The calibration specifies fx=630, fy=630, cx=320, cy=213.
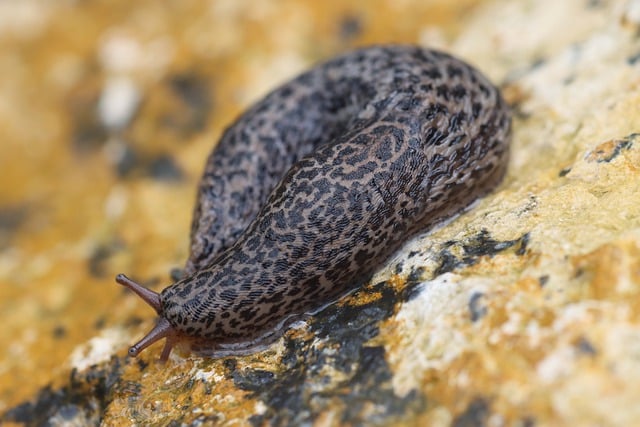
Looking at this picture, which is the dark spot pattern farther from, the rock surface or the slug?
the rock surface

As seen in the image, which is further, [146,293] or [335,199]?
[146,293]

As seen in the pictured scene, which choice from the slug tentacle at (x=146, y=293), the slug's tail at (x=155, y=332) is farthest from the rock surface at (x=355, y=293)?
the slug tentacle at (x=146, y=293)

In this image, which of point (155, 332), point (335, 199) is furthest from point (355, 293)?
point (155, 332)

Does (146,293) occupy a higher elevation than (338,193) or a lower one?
higher

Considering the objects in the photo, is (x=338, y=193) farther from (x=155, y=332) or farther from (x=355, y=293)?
(x=155, y=332)

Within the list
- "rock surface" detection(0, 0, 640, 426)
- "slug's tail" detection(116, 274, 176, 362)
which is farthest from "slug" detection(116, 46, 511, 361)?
"rock surface" detection(0, 0, 640, 426)

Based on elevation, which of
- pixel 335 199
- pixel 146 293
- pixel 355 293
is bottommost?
pixel 355 293

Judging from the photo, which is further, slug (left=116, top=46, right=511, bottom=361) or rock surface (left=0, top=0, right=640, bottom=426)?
slug (left=116, top=46, right=511, bottom=361)
